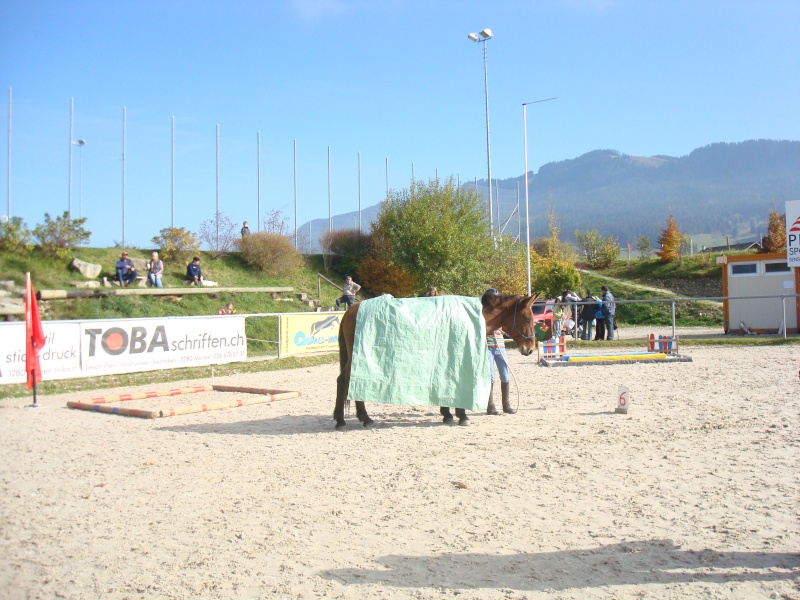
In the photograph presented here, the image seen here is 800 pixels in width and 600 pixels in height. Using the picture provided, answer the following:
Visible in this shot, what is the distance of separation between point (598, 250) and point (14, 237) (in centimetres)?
4184

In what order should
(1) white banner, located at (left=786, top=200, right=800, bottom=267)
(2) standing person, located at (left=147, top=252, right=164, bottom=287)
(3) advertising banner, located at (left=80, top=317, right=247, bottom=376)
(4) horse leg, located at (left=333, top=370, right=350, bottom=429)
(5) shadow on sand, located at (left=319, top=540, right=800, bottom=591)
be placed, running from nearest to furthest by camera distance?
(5) shadow on sand, located at (left=319, top=540, right=800, bottom=591)
(4) horse leg, located at (left=333, top=370, right=350, bottom=429)
(3) advertising banner, located at (left=80, top=317, right=247, bottom=376)
(1) white banner, located at (left=786, top=200, right=800, bottom=267)
(2) standing person, located at (left=147, top=252, right=164, bottom=287)

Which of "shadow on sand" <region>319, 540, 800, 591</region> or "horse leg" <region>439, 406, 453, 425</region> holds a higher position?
"horse leg" <region>439, 406, 453, 425</region>

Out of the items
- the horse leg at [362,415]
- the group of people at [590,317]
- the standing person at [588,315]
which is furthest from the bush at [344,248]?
the horse leg at [362,415]

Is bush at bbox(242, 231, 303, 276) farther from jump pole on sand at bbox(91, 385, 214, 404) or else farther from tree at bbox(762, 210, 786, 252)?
tree at bbox(762, 210, 786, 252)

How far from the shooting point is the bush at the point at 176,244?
32656 millimetres

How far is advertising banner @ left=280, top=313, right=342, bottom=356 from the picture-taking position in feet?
71.9

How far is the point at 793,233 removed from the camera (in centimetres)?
2450

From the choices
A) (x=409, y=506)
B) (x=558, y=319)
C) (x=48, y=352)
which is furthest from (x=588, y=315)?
(x=409, y=506)

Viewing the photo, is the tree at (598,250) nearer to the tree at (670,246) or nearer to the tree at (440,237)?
the tree at (670,246)

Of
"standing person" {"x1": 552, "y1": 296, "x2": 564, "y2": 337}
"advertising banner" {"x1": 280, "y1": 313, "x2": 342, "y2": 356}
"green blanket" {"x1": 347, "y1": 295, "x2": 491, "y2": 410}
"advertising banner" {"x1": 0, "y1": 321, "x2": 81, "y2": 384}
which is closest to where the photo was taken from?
"green blanket" {"x1": 347, "y1": 295, "x2": 491, "y2": 410}

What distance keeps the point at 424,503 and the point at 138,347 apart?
13.0 m

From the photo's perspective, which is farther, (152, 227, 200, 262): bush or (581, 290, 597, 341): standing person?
(152, 227, 200, 262): bush

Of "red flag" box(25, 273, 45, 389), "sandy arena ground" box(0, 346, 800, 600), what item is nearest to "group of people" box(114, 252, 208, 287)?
"red flag" box(25, 273, 45, 389)

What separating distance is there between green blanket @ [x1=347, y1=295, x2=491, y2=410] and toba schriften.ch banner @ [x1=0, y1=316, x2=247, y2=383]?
9.12 metres
